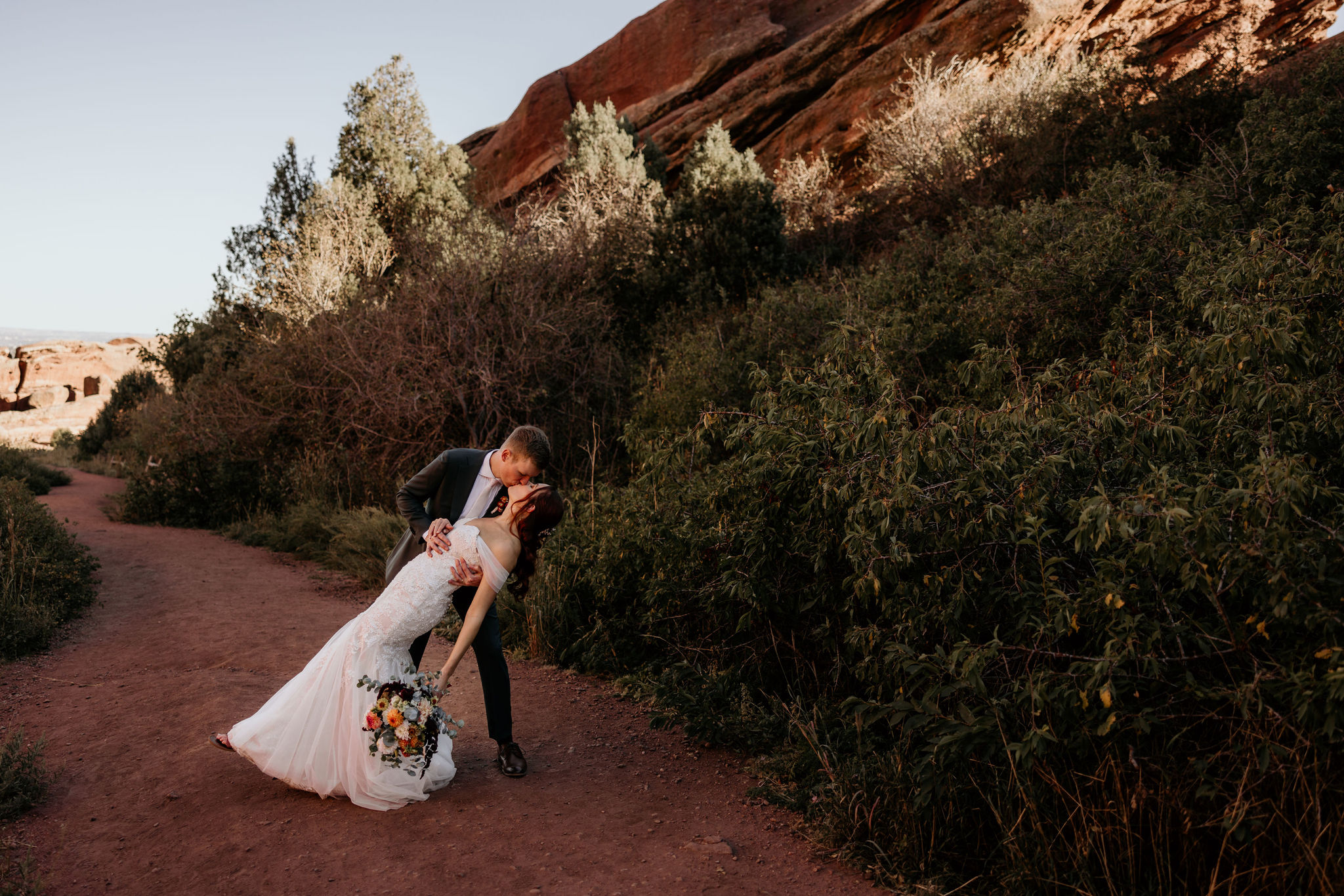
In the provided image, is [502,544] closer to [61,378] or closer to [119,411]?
[119,411]

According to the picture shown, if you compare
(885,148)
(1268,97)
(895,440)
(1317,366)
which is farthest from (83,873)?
(885,148)

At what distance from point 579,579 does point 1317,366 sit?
4606mm

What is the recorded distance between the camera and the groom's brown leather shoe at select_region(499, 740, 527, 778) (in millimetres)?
4035

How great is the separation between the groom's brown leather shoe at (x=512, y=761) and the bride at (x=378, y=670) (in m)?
0.28

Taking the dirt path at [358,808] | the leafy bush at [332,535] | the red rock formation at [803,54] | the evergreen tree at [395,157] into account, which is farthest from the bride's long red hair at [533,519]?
the evergreen tree at [395,157]

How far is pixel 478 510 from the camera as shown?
397 cm

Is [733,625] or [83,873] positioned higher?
[83,873]

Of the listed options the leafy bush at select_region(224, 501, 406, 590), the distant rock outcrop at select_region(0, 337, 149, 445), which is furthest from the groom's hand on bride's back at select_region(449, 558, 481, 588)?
the distant rock outcrop at select_region(0, 337, 149, 445)

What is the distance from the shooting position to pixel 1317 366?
3.97 m

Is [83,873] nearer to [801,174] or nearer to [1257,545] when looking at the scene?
[1257,545]

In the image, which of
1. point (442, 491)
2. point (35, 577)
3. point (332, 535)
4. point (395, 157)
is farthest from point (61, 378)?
point (442, 491)

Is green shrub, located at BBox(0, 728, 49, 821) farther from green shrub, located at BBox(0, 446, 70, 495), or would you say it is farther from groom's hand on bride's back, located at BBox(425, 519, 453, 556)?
green shrub, located at BBox(0, 446, 70, 495)

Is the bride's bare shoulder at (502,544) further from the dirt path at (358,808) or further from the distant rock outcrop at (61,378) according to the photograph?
the distant rock outcrop at (61,378)

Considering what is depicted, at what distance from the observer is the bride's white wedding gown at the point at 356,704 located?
3541mm
